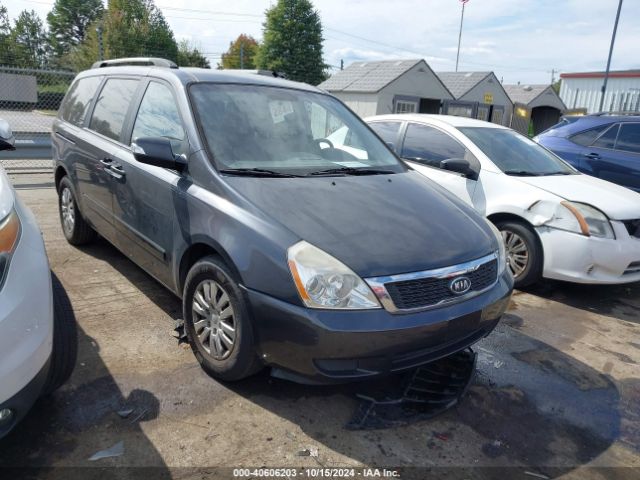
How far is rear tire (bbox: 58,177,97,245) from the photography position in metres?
4.73

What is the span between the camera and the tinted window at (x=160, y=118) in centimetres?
316

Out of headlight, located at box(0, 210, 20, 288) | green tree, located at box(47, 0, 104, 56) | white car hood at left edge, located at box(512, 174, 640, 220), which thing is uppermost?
green tree, located at box(47, 0, 104, 56)

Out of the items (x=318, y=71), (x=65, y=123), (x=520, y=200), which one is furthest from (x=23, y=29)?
(x=520, y=200)

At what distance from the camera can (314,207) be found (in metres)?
2.68

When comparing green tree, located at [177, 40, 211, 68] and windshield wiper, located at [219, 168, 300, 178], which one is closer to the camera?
windshield wiper, located at [219, 168, 300, 178]

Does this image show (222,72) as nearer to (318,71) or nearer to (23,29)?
(318,71)

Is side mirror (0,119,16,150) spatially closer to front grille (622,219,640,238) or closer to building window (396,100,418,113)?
front grille (622,219,640,238)

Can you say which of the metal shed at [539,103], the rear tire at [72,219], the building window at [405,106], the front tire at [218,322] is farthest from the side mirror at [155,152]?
the metal shed at [539,103]

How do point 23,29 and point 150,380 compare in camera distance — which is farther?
point 23,29

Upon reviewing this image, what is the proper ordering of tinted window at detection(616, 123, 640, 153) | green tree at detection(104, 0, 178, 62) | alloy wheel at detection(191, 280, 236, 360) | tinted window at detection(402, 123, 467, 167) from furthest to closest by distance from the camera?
1. green tree at detection(104, 0, 178, 62)
2. tinted window at detection(616, 123, 640, 153)
3. tinted window at detection(402, 123, 467, 167)
4. alloy wheel at detection(191, 280, 236, 360)

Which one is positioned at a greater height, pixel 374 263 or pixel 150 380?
pixel 374 263

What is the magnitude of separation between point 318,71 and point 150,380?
138 ft

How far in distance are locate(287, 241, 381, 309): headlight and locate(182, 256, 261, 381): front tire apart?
0.38 metres

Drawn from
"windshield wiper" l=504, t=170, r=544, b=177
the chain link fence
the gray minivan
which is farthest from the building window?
the gray minivan
